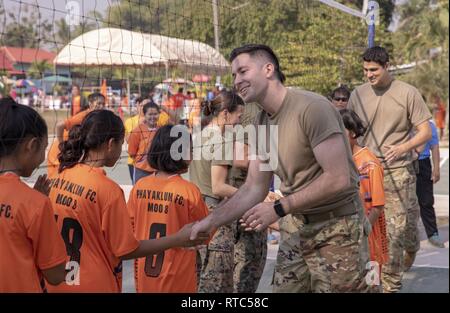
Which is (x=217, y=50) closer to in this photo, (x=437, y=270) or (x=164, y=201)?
(x=437, y=270)

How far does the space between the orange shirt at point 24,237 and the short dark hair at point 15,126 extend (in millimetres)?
135

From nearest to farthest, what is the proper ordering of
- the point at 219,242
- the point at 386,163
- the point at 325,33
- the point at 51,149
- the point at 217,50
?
1. the point at 219,242
2. the point at 386,163
3. the point at 51,149
4. the point at 217,50
5. the point at 325,33

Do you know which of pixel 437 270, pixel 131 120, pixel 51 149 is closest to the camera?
pixel 51 149

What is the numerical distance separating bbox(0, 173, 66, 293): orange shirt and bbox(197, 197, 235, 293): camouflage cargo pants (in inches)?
89.7

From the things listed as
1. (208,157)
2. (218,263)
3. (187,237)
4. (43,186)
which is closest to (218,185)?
(208,157)

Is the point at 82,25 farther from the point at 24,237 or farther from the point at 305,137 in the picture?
the point at 24,237

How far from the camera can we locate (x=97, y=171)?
378 centimetres

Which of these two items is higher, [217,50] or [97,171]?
[217,50]

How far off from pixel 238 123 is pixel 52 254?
8.85 ft

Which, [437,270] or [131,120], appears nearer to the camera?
[437,270]

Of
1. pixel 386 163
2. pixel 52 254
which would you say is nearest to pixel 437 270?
pixel 386 163

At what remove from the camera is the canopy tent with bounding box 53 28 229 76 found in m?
8.13

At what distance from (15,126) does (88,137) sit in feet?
2.49

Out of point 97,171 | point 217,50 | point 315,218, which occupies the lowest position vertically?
point 315,218
